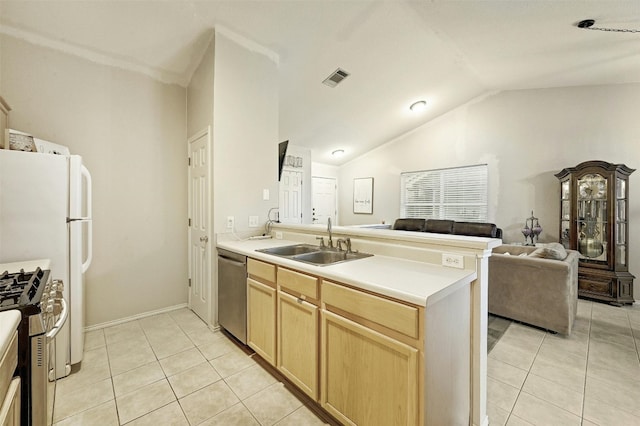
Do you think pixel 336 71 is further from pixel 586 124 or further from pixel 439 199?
pixel 586 124

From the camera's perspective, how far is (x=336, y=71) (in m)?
3.56

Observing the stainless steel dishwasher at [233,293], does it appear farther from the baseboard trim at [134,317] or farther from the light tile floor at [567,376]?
the light tile floor at [567,376]

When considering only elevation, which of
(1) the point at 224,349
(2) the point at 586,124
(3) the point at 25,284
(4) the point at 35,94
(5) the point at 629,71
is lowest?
(1) the point at 224,349

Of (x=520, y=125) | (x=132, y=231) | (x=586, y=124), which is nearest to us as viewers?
(x=132, y=231)

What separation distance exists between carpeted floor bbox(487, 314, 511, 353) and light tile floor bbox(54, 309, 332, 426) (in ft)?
6.14

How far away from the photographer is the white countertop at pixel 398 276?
1210 mm

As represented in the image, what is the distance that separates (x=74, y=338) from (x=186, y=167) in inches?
78.7

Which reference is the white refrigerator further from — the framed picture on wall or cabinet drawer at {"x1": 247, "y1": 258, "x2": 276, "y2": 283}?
the framed picture on wall

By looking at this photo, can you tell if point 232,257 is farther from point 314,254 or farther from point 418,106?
point 418,106

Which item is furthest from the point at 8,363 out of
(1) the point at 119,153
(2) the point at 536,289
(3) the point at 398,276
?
(2) the point at 536,289

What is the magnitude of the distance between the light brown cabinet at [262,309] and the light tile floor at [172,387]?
178mm

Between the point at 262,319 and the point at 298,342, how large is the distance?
18.0 inches

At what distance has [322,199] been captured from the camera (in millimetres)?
6973

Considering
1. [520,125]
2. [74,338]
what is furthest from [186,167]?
[520,125]
